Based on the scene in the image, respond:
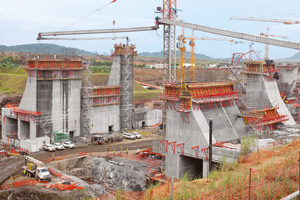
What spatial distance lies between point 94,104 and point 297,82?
44425 mm

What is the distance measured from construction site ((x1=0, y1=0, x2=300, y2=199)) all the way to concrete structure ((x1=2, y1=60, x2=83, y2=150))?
0.50ft

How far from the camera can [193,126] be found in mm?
34594

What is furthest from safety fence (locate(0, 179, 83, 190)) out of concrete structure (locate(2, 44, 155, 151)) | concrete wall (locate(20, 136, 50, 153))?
concrete structure (locate(2, 44, 155, 151))

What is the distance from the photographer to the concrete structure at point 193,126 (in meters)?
34.2

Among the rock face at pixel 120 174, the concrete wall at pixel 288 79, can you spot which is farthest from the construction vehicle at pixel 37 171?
the concrete wall at pixel 288 79

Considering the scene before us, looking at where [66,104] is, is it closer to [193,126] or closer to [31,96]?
[31,96]

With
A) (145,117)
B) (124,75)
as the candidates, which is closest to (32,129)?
(124,75)

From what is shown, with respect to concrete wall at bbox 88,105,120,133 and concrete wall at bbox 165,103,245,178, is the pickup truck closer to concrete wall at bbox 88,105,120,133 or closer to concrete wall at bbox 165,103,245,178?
concrete wall at bbox 165,103,245,178

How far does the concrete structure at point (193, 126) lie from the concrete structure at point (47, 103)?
22885 mm

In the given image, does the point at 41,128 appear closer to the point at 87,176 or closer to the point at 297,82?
the point at 87,176

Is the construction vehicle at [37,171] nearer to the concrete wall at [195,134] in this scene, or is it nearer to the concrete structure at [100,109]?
the concrete wall at [195,134]

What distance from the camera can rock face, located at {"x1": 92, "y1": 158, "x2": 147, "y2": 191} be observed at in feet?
117

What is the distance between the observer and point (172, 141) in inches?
1426

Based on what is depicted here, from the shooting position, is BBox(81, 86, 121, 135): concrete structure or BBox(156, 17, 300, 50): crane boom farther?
BBox(81, 86, 121, 135): concrete structure
